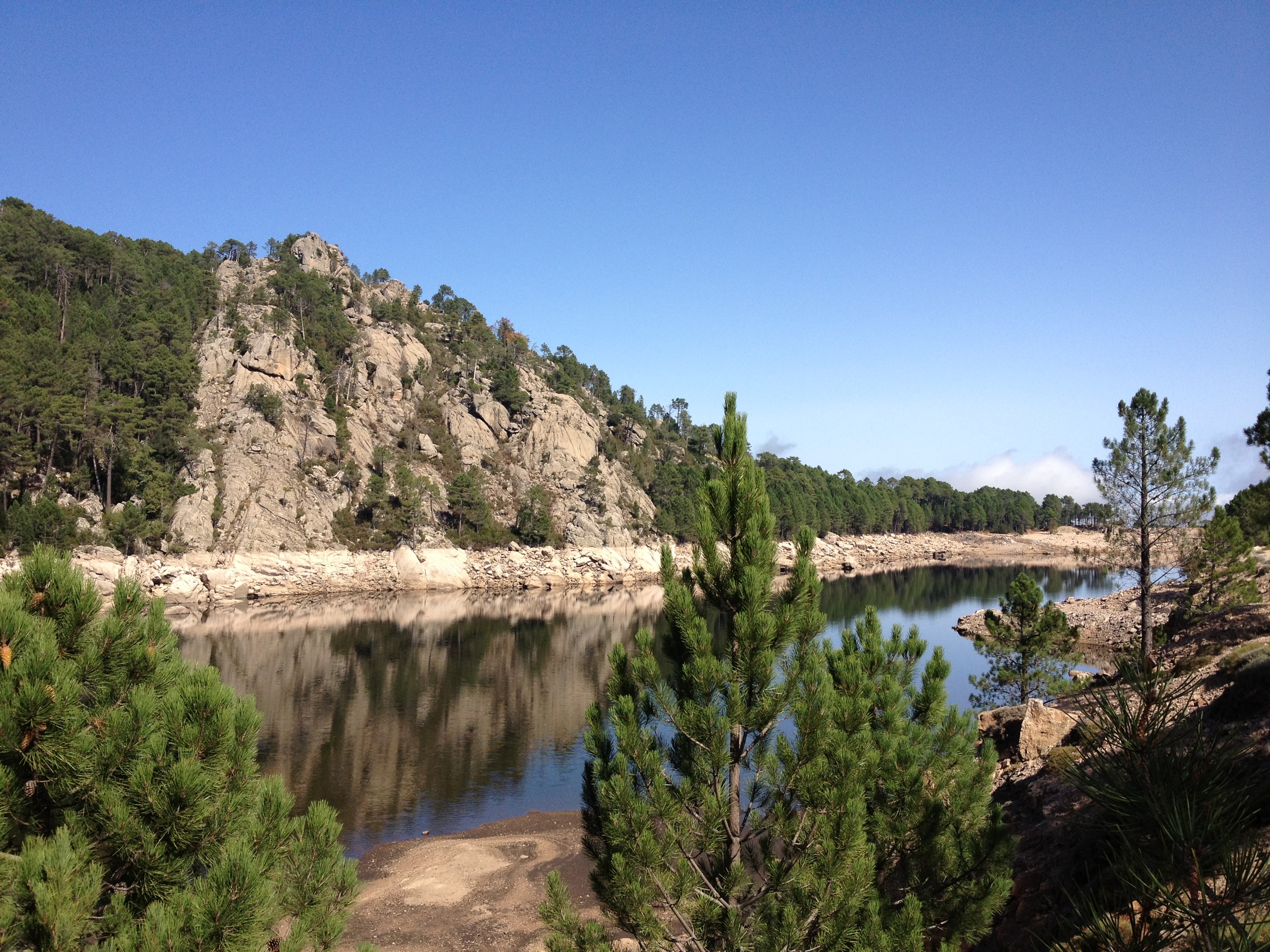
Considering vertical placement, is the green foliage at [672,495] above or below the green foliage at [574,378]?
below

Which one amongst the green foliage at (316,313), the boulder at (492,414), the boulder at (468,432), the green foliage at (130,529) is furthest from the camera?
the boulder at (492,414)

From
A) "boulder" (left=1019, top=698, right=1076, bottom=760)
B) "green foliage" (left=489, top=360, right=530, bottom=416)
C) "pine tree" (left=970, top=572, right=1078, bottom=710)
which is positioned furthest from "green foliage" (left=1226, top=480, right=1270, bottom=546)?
"green foliage" (left=489, top=360, right=530, bottom=416)

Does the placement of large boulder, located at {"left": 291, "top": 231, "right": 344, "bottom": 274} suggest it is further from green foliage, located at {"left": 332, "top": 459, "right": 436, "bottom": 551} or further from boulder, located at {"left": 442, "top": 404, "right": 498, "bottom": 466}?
green foliage, located at {"left": 332, "top": 459, "right": 436, "bottom": 551}

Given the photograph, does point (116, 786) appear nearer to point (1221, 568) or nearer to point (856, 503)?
point (1221, 568)

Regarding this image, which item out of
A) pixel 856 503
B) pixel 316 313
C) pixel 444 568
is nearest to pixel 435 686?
pixel 444 568

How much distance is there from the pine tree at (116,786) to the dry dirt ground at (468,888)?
9421 millimetres

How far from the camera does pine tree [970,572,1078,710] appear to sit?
2323 centimetres

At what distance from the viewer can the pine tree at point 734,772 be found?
23.7 feet

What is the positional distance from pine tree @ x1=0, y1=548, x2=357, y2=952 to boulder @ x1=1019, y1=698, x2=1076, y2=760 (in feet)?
59.2

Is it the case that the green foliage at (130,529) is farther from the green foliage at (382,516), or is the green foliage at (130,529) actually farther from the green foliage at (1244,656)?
the green foliage at (1244,656)

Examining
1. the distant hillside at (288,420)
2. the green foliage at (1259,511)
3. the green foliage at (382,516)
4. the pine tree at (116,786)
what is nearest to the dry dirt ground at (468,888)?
the pine tree at (116,786)

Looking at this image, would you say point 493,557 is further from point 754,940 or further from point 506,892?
point 754,940

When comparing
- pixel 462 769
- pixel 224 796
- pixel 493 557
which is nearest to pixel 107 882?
pixel 224 796

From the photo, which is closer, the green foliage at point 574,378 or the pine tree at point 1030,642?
the pine tree at point 1030,642
